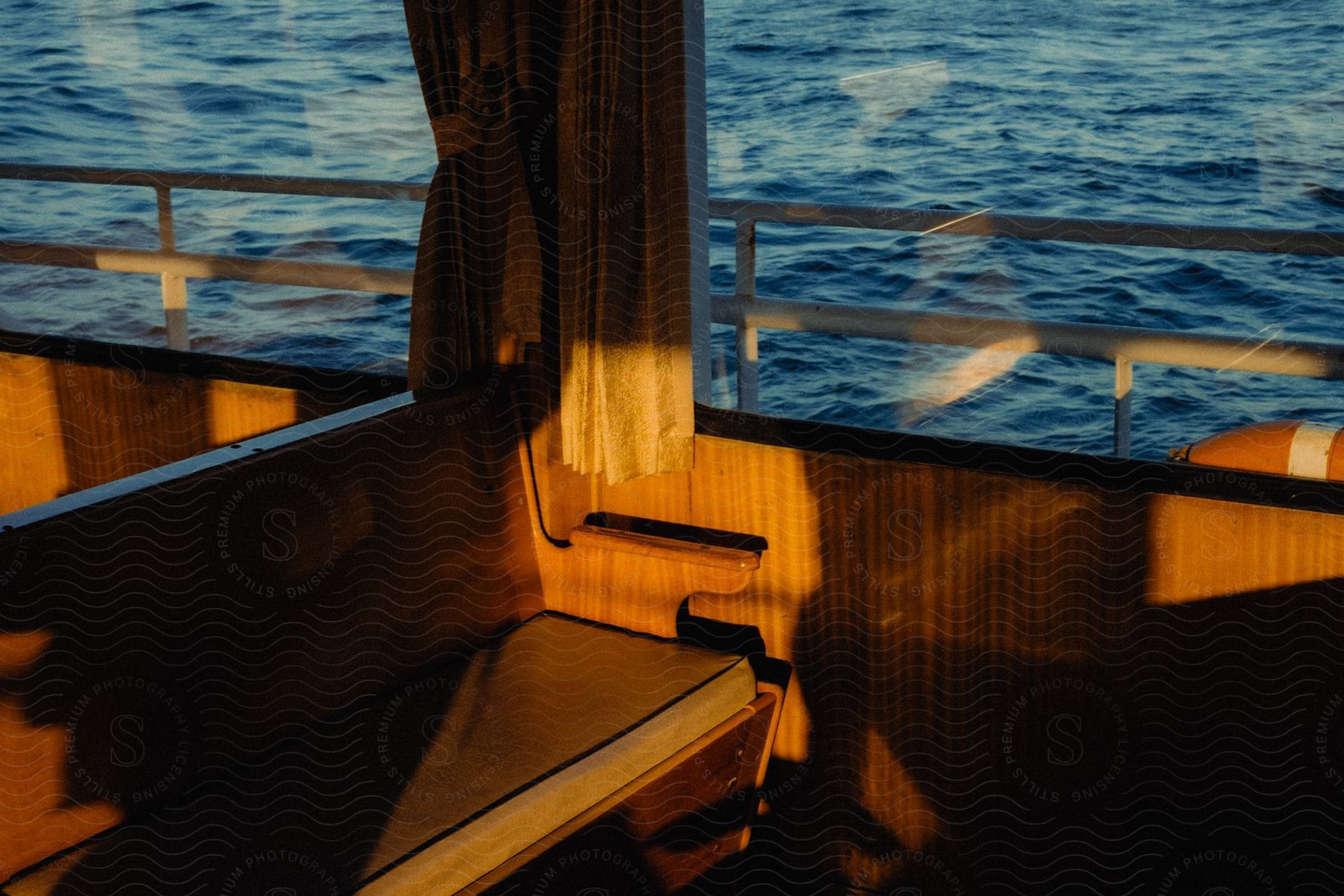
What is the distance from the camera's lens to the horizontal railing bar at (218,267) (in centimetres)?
304

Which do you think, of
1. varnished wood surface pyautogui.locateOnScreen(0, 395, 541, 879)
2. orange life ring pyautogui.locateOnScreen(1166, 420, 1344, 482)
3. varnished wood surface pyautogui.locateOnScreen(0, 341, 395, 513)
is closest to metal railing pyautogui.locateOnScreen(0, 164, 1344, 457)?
orange life ring pyautogui.locateOnScreen(1166, 420, 1344, 482)

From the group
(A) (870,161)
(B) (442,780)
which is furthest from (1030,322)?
(A) (870,161)

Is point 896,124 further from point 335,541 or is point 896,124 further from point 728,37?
point 335,541

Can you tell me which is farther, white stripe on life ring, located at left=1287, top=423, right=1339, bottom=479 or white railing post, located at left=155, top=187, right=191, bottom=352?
white railing post, located at left=155, top=187, right=191, bottom=352

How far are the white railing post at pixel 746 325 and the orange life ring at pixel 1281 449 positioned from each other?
99 centimetres

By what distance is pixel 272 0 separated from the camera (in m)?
12.9

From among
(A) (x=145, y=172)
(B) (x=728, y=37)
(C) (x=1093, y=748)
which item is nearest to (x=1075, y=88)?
(B) (x=728, y=37)

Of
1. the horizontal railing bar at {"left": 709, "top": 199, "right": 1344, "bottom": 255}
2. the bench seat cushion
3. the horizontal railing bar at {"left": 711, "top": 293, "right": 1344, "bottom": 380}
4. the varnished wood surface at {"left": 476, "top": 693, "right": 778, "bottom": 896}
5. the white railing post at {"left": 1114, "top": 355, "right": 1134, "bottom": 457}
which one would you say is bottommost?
the varnished wood surface at {"left": 476, "top": 693, "right": 778, "bottom": 896}

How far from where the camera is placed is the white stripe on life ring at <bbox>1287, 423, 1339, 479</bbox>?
1697 mm

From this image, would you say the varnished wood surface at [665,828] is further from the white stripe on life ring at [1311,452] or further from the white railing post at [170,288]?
the white railing post at [170,288]

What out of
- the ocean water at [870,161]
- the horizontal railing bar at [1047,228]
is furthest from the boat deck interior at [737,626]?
the ocean water at [870,161]

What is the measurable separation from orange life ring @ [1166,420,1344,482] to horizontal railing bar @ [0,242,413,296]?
1780 mm

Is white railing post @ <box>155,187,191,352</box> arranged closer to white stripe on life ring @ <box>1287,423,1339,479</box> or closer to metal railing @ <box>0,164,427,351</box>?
metal railing @ <box>0,164,427,351</box>

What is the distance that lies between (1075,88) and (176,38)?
10358 mm
